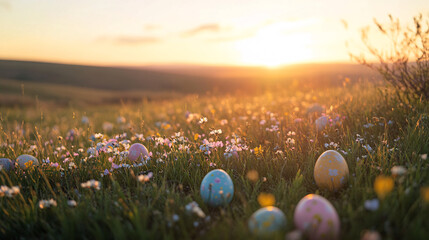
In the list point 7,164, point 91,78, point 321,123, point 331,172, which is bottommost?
point 7,164

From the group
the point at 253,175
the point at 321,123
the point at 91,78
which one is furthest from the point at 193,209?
the point at 91,78

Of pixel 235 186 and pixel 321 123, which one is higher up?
pixel 321 123

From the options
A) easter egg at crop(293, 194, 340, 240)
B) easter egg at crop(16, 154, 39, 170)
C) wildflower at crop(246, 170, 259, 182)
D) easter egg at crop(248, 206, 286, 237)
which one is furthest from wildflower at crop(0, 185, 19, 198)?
easter egg at crop(293, 194, 340, 240)

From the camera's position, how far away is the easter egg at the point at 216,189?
2.59 m

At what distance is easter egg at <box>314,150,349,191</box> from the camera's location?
2766 mm

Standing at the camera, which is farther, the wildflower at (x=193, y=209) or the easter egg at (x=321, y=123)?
the easter egg at (x=321, y=123)

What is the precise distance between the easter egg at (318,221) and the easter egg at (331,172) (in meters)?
0.87

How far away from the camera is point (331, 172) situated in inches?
109

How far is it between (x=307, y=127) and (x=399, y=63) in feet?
6.51

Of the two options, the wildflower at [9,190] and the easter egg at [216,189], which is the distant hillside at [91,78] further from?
the wildflower at [9,190]

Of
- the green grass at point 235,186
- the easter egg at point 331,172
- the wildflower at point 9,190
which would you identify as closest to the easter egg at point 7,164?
the green grass at point 235,186

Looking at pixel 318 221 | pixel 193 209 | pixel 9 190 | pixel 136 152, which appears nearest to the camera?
pixel 318 221

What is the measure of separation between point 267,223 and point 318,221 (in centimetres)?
35

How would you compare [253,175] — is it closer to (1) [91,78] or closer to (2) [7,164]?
(2) [7,164]
